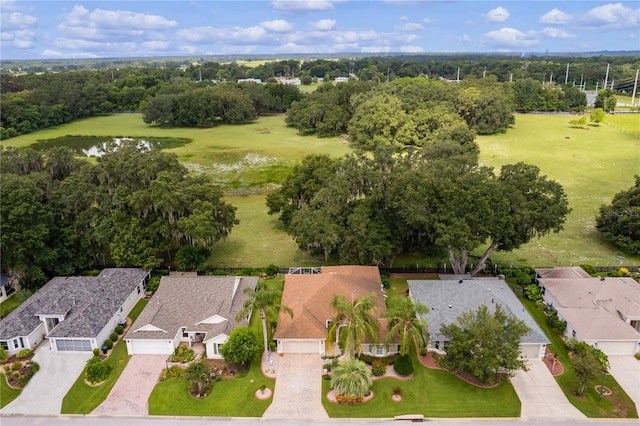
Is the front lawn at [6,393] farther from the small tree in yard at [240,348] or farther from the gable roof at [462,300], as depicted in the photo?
the gable roof at [462,300]

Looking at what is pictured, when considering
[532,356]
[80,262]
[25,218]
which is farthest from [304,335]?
[25,218]

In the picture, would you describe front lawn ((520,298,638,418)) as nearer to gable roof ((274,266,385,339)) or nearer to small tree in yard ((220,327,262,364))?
gable roof ((274,266,385,339))

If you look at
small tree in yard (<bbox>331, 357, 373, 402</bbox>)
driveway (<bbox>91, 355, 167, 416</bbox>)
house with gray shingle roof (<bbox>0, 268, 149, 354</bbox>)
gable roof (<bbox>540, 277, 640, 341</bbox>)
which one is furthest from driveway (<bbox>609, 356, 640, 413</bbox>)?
house with gray shingle roof (<bbox>0, 268, 149, 354</bbox>)

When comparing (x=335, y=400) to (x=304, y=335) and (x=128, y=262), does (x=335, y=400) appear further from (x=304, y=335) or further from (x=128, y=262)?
(x=128, y=262)

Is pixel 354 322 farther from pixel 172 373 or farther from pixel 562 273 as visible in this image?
pixel 562 273

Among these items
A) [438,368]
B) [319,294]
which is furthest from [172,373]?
[438,368]

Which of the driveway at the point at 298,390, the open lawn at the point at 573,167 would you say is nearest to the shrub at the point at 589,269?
the open lawn at the point at 573,167
